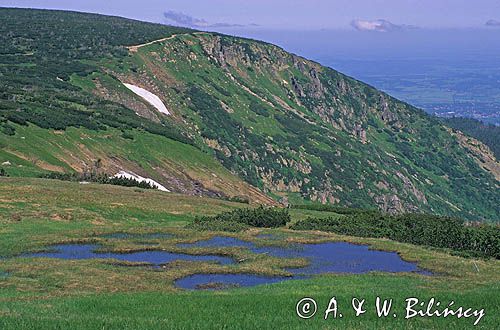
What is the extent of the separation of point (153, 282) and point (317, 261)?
38.3 feet

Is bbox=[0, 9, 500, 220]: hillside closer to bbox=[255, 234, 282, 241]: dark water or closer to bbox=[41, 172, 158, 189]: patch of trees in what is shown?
bbox=[41, 172, 158, 189]: patch of trees

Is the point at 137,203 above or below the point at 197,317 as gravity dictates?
below

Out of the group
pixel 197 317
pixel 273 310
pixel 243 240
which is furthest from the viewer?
pixel 243 240

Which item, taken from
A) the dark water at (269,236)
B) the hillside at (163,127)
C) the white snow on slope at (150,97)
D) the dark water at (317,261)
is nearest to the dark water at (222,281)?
the dark water at (317,261)

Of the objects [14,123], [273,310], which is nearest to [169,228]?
[273,310]

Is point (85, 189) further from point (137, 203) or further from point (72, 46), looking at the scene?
point (72, 46)

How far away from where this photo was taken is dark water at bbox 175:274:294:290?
31.6 metres

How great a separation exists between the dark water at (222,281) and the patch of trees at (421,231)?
54.0ft

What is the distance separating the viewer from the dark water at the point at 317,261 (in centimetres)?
3306

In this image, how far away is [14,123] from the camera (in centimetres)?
8012

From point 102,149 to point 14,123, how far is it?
11.8m

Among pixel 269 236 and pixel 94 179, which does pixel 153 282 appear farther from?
pixel 94 179

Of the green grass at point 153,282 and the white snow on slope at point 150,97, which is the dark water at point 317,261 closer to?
the green grass at point 153,282

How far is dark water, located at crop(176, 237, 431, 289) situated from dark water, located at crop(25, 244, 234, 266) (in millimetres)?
3214
